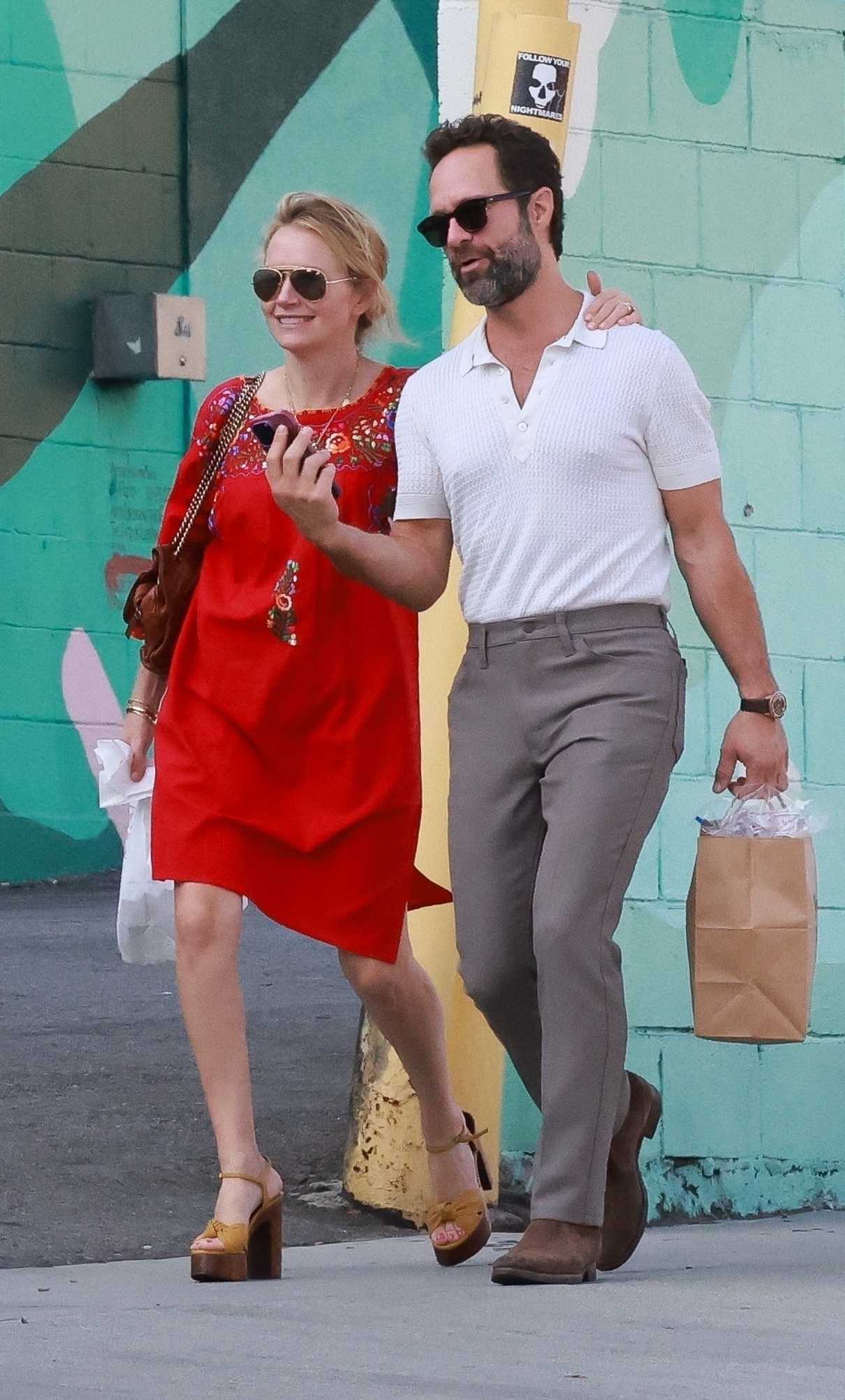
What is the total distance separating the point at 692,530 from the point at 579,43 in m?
1.65

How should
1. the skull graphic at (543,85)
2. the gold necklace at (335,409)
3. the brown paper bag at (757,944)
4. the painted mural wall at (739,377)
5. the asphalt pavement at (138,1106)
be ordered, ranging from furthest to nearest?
the painted mural wall at (739,377) < the skull graphic at (543,85) < the asphalt pavement at (138,1106) < the gold necklace at (335,409) < the brown paper bag at (757,944)

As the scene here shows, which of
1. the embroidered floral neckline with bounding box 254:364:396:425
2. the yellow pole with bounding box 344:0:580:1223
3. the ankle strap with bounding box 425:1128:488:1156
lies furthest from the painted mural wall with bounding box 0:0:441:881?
the embroidered floral neckline with bounding box 254:364:396:425

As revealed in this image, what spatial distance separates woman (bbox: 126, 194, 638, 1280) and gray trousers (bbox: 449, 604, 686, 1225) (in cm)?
24

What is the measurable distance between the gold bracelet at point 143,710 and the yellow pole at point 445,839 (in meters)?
0.77

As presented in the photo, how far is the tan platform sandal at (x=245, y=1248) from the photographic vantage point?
4.34 m

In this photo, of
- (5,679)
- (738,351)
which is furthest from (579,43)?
(5,679)

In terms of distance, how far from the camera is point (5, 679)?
10.8 meters

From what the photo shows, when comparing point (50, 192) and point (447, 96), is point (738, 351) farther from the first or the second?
point (50, 192)

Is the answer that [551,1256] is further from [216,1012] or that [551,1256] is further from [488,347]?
[488,347]

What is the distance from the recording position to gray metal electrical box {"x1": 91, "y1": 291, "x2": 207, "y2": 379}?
35.6 feet

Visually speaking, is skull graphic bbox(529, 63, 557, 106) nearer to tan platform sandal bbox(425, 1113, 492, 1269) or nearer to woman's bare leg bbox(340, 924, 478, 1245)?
woman's bare leg bbox(340, 924, 478, 1245)

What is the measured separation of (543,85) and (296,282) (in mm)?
967

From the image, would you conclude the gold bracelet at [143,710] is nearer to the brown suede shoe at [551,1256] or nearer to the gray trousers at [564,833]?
the gray trousers at [564,833]

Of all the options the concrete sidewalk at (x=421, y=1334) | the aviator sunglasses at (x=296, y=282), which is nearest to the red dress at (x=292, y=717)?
the aviator sunglasses at (x=296, y=282)
